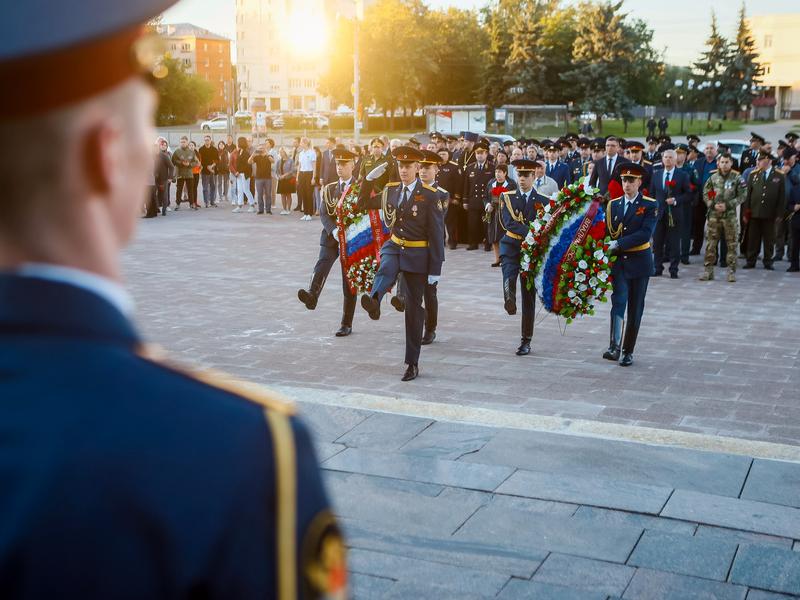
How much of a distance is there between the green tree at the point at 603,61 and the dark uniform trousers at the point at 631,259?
205 feet

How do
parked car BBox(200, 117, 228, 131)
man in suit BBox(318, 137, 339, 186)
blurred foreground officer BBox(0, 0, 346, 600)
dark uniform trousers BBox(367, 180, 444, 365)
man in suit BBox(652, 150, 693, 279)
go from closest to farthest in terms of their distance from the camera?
blurred foreground officer BBox(0, 0, 346, 600), dark uniform trousers BBox(367, 180, 444, 365), man in suit BBox(652, 150, 693, 279), man in suit BBox(318, 137, 339, 186), parked car BBox(200, 117, 228, 131)

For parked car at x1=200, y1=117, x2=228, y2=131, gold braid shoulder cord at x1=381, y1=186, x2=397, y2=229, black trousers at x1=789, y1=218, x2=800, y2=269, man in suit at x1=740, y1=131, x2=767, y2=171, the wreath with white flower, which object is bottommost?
black trousers at x1=789, y1=218, x2=800, y2=269

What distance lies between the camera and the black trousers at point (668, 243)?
1684cm

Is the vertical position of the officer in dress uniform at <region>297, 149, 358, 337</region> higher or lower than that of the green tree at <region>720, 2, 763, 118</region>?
lower

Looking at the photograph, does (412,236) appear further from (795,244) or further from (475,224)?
(475,224)

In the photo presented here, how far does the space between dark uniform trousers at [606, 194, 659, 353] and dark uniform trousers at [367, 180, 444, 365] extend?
189 cm

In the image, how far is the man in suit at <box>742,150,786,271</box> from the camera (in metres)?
17.9

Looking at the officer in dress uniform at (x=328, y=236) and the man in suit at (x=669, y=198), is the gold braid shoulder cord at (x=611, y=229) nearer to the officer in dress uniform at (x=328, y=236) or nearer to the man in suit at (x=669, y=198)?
the officer in dress uniform at (x=328, y=236)

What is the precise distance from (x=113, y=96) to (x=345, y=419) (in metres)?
6.81

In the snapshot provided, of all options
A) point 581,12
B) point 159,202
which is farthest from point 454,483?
point 581,12

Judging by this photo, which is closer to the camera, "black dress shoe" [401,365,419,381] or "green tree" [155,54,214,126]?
"black dress shoe" [401,365,419,381]

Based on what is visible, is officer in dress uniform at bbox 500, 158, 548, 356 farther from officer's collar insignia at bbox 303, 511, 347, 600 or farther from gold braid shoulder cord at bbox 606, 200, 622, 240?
officer's collar insignia at bbox 303, 511, 347, 600

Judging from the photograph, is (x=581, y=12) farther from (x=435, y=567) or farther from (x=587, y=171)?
(x=435, y=567)

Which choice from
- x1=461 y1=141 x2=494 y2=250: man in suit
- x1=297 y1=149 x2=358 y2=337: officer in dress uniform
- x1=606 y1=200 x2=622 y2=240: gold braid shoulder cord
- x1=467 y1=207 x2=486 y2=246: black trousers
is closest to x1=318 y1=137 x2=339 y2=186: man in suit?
x1=461 y1=141 x2=494 y2=250: man in suit
